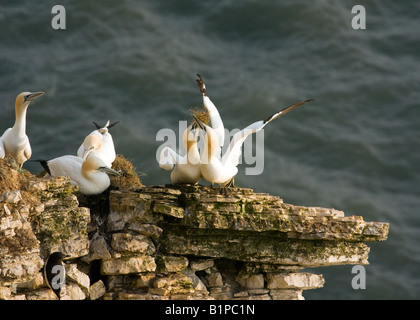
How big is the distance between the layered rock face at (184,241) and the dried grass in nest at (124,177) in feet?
1.92

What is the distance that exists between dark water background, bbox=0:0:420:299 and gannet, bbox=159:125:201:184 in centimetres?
2538

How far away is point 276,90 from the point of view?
45.2 metres

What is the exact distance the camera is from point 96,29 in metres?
45.8

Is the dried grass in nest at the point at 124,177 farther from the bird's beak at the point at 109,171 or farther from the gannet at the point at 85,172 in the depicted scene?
the gannet at the point at 85,172

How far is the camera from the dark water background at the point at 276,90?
139 feet

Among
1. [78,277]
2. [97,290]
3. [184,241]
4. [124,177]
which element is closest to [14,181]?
[78,277]

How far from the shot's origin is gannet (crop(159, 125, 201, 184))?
50.8ft

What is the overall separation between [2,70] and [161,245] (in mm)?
30282

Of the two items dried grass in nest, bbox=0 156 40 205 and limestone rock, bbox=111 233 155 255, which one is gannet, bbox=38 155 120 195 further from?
dried grass in nest, bbox=0 156 40 205

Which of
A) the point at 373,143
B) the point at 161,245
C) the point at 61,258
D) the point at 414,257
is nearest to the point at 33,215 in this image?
the point at 61,258

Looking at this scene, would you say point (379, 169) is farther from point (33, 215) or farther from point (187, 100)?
point (33, 215)

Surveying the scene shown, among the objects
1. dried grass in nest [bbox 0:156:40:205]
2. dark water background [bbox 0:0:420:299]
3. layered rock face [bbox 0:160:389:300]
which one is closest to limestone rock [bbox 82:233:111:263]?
layered rock face [bbox 0:160:389:300]

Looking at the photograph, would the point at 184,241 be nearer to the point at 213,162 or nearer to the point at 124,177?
the point at 213,162
